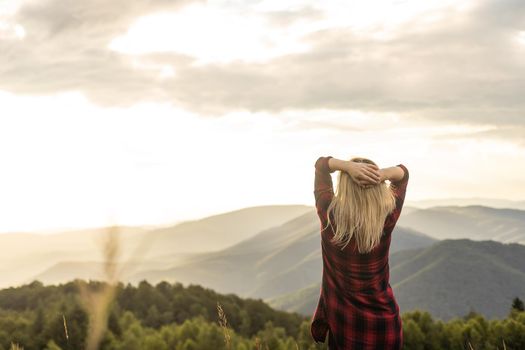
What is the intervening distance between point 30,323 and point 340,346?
681 centimetres

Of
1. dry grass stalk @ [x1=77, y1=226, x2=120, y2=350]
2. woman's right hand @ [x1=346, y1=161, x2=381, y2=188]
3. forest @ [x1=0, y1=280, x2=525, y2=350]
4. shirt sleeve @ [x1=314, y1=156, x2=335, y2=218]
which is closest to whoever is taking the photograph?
dry grass stalk @ [x1=77, y1=226, x2=120, y2=350]

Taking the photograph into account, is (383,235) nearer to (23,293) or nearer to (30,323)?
(30,323)

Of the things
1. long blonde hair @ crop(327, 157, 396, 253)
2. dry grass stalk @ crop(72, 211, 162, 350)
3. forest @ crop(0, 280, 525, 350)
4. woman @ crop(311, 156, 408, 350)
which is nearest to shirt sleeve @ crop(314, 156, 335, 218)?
woman @ crop(311, 156, 408, 350)

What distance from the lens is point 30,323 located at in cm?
898

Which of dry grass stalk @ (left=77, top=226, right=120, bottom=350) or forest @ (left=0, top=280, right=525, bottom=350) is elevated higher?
dry grass stalk @ (left=77, top=226, right=120, bottom=350)

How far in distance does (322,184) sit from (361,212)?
487 millimetres

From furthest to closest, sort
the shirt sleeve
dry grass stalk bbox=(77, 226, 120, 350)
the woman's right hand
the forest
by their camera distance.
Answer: the forest, the shirt sleeve, the woman's right hand, dry grass stalk bbox=(77, 226, 120, 350)

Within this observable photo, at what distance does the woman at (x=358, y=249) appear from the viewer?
3.54 metres

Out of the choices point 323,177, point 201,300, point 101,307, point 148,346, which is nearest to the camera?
point 101,307

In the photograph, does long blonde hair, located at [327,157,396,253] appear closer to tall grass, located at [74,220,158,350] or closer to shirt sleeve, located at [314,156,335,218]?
shirt sleeve, located at [314,156,335,218]

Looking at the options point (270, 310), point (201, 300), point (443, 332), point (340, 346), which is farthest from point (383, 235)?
point (270, 310)

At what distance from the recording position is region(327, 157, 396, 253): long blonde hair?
3.51 meters

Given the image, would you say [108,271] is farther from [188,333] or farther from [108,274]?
[188,333]

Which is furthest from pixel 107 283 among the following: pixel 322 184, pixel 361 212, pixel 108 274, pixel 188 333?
pixel 188 333
